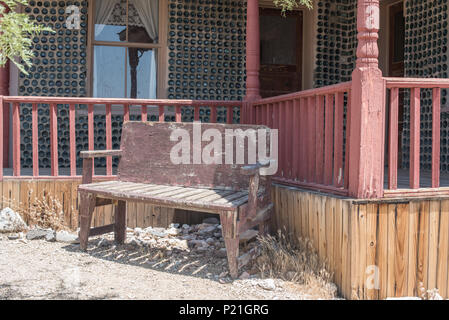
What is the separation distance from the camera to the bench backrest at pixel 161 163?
4305 mm

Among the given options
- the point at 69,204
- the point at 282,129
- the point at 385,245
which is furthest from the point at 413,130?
the point at 69,204

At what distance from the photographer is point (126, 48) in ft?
24.6

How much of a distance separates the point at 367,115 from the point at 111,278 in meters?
2.25

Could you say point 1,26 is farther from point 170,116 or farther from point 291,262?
point 170,116

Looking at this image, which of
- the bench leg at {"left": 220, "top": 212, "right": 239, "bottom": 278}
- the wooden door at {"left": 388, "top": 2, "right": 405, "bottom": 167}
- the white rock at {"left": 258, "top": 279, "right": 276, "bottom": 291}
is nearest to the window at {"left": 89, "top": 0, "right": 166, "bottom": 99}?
the wooden door at {"left": 388, "top": 2, "right": 405, "bottom": 167}

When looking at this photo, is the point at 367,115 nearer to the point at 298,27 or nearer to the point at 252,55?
the point at 252,55

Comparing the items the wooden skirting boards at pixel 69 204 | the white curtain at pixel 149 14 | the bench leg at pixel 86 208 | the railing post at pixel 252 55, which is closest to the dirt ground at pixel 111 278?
the bench leg at pixel 86 208

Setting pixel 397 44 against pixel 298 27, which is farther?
pixel 298 27

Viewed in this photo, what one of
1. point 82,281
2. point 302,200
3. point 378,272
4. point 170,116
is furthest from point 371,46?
point 170,116

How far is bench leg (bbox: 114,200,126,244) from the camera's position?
4.62m

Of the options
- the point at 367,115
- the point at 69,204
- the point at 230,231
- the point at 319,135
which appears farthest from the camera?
the point at 69,204

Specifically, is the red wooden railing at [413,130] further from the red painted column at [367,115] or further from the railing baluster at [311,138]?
the railing baluster at [311,138]

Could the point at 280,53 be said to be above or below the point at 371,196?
above

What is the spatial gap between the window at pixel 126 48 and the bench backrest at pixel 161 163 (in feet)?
9.95
